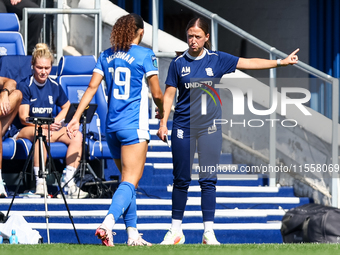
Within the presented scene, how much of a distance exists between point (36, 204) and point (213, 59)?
245 centimetres

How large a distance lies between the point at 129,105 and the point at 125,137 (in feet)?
0.70

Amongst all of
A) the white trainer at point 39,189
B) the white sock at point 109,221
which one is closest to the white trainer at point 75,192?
the white trainer at point 39,189

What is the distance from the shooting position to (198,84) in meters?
4.53

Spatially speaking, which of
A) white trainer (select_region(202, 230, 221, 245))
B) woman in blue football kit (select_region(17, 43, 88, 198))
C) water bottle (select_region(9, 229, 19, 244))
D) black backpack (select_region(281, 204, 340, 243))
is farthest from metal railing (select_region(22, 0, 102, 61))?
white trainer (select_region(202, 230, 221, 245))

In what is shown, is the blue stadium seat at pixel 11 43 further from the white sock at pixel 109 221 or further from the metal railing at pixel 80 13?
the white sock at pixel 109 221

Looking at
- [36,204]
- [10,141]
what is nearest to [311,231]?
[36,204]

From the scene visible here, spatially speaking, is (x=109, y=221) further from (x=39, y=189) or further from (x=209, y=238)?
(x=39, y=189)

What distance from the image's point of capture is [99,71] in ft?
14.0

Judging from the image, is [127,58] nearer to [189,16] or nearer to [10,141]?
[10,141]

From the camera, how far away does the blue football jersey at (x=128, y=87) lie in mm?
4148

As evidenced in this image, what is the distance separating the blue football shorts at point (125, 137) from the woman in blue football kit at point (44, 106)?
7.12 ft

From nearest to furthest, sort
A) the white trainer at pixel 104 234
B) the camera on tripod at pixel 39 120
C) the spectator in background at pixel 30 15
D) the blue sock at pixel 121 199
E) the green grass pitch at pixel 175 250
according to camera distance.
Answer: the green grass pitch at pixel 175 250
the white trainer at pixel 104 234
the blue sock at pixel 121 199
the camera on tripod at pixel 39 120
the spectator in background at pixel 30 15

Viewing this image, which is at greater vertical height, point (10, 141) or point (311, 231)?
point (10, 141)

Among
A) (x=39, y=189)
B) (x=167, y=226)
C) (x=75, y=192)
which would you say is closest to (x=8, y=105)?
(x=39, y=189)
